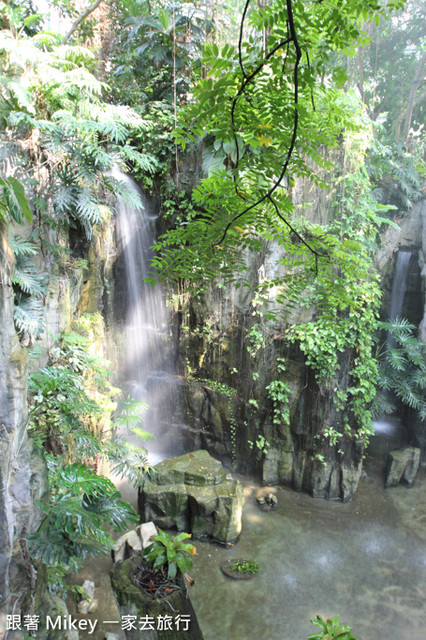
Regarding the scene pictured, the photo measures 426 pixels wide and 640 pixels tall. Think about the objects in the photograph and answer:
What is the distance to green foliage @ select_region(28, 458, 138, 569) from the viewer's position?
236 centimetres

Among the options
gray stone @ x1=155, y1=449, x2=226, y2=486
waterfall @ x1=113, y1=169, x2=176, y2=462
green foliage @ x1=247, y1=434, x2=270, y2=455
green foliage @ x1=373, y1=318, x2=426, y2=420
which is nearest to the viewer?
gray stone @ x1=155, y1=449, x2=226, y2=486

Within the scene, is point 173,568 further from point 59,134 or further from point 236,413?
point 59,134

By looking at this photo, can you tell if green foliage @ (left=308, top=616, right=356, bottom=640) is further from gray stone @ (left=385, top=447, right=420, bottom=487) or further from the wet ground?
gray stone @ (left=385, top=447, right=420, bottom=487)

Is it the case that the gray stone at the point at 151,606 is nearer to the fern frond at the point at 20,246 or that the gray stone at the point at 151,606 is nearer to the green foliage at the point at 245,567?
the green foliage at the point at 245,567

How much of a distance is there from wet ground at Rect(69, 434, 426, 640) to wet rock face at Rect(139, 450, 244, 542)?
0.26m

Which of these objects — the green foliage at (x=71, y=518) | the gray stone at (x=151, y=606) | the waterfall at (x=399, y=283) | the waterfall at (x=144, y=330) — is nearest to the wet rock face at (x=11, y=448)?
the green foliage at (x=71, y=518)

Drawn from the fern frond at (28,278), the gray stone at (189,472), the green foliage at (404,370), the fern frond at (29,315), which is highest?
the fern frond at (28,278)

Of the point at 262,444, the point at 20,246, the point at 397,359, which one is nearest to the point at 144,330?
the point at 262,444

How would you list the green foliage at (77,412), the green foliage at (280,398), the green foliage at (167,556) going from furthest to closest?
the green foliage at (280,398)
the green foliage at (77,412)
the green foliage at (167,556)

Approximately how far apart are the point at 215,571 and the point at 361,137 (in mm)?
6613

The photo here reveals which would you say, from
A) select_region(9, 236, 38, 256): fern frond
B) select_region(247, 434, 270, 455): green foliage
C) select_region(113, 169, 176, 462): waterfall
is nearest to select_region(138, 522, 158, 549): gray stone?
A: select_region(247, 434, 270, 455): green foliage

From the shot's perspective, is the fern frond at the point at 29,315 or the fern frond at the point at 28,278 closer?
the fern frond at the point at 29,315

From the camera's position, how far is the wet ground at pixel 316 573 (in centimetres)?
426

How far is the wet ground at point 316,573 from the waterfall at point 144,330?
2.28 metres
